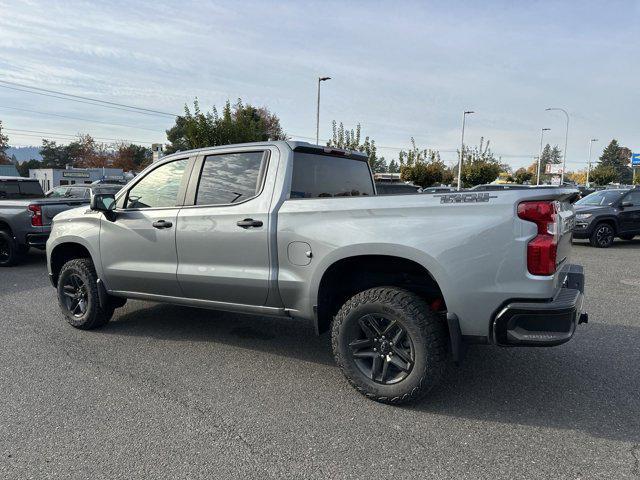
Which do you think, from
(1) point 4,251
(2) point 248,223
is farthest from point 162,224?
(1) point 4,251

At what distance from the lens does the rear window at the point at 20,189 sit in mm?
10781

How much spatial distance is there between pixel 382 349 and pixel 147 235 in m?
2.48

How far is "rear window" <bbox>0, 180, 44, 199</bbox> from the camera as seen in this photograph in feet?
35.4

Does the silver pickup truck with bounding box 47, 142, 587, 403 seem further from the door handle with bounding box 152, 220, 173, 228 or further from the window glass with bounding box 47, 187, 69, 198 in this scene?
the window glass with bounding box 47, 187, 69, 198

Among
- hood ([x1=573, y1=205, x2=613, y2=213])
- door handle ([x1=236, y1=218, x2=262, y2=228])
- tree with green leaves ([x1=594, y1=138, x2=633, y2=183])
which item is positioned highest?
tree with green leaves ([x1=594, y1=138, x2=633, y2=183])

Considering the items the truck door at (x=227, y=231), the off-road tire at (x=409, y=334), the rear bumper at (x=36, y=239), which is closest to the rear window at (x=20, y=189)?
the rear bumper at (x=36, y=239)

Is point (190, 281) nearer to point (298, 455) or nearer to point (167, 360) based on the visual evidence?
point (167, 360)

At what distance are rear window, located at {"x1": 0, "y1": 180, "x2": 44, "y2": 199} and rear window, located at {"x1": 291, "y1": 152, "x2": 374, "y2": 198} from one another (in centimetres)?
928

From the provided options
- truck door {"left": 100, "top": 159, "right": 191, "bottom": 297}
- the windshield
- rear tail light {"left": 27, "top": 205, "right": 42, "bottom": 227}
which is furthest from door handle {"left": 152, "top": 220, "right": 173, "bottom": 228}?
the windshield

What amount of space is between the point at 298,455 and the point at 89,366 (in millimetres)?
2310

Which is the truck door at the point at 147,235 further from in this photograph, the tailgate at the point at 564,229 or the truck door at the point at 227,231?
the tailgate at the point at 564,229

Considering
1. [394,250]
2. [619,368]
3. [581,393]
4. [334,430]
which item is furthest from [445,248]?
[619,368]

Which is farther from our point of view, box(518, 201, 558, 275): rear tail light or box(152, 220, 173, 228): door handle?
box(152, 220, 173, 228): door handle

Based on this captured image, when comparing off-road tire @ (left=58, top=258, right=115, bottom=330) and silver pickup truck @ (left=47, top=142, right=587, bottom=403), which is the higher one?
silver pickup truck @ (left=47, top=142, right=587, bottom=403)
